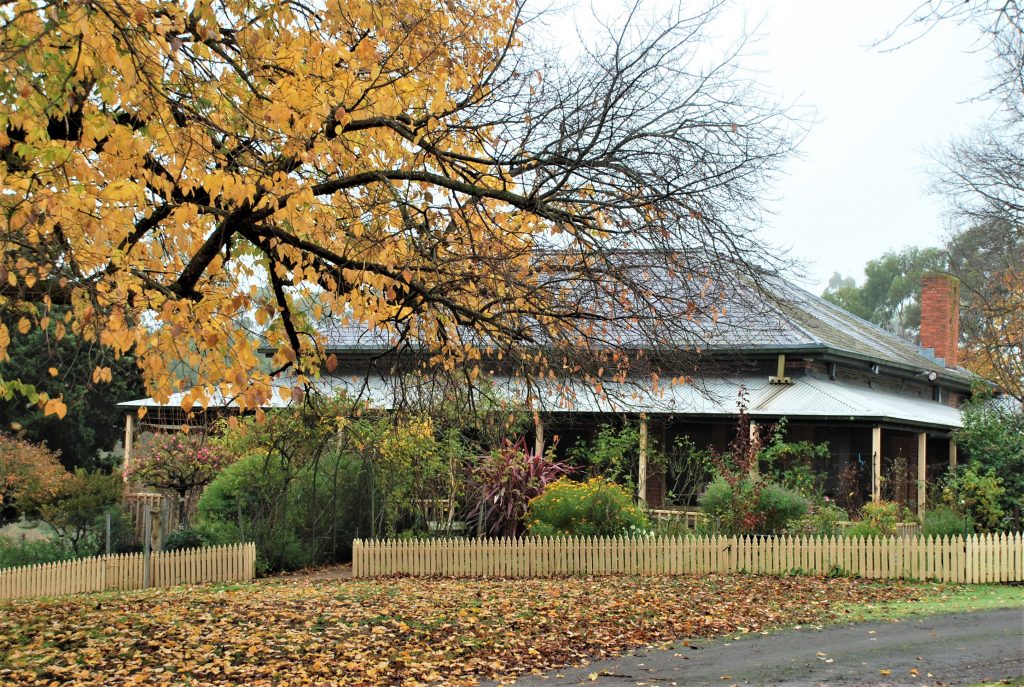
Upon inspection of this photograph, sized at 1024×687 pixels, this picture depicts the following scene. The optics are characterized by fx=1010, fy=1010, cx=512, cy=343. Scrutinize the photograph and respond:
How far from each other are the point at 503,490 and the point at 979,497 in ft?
27.3

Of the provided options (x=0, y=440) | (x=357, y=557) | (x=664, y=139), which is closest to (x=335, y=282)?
(x=664, y=139)

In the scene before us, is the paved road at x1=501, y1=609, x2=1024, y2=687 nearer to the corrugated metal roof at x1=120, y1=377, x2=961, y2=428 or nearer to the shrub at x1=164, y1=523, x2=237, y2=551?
the corrugated metal roof at x1=120, y1=377, x2=961, y2=428

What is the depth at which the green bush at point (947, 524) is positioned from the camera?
674 inches

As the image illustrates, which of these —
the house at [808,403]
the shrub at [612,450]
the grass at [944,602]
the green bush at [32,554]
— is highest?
the house at [808,403]

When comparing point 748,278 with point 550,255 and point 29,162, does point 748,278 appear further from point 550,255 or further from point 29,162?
point 29,162

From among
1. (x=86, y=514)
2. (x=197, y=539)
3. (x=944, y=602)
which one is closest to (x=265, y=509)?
(x=197, y=539)

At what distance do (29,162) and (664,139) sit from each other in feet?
17.5

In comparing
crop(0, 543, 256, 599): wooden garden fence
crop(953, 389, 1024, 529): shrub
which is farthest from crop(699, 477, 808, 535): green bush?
crop(0, 543, 256, 599): wooden garden fence

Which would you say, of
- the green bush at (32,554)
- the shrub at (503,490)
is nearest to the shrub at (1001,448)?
the shrub at (503,490)

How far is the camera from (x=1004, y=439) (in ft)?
61.2

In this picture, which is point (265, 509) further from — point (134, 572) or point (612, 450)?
point (612, 450)

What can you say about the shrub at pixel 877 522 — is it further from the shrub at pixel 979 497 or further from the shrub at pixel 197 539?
the shrub at pixel 197 539

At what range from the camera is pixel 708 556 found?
53.5ft

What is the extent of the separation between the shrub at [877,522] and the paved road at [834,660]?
17.8 ft
